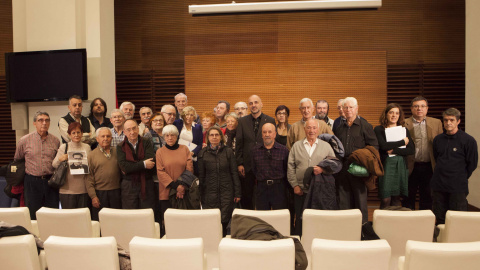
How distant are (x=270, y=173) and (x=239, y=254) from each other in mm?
2290

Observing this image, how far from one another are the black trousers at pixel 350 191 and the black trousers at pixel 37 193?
360 centimetres

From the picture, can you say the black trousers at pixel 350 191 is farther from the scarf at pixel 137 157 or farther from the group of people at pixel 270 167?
the scarf at pixel 137 157

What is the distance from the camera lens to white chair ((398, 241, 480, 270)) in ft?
8.43

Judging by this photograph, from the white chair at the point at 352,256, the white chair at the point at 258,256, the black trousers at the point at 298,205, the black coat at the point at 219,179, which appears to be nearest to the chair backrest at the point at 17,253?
the white chair at the point at 258,256

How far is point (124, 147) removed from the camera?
192 inches

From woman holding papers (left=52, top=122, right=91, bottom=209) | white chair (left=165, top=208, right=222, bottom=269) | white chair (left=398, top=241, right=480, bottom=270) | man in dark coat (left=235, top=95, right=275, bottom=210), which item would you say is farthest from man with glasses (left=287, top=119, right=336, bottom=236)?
woman holding papers (left=52, top=122, right=91, bottom=209)

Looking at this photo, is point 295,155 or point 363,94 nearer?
point 295,155

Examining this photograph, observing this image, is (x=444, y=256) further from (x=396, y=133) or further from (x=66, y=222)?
(x=66, y=222)

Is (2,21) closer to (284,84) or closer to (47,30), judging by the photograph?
(47,30)

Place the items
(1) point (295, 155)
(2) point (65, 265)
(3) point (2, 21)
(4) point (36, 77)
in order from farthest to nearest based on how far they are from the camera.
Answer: (3) point (2, 21), (4) point (36, 77), (1) point (295, 155), (2) point (65, 265)

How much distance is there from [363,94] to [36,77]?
603cm

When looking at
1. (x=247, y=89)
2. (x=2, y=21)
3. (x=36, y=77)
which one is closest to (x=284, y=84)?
(x=247, y=89)

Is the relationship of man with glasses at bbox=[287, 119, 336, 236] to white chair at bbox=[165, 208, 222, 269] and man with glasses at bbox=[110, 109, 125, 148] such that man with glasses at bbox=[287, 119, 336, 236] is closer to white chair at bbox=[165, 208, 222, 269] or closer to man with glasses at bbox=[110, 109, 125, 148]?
white chair at bbox=[165, 208, 222, 269]

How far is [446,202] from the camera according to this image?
16.6 ft
